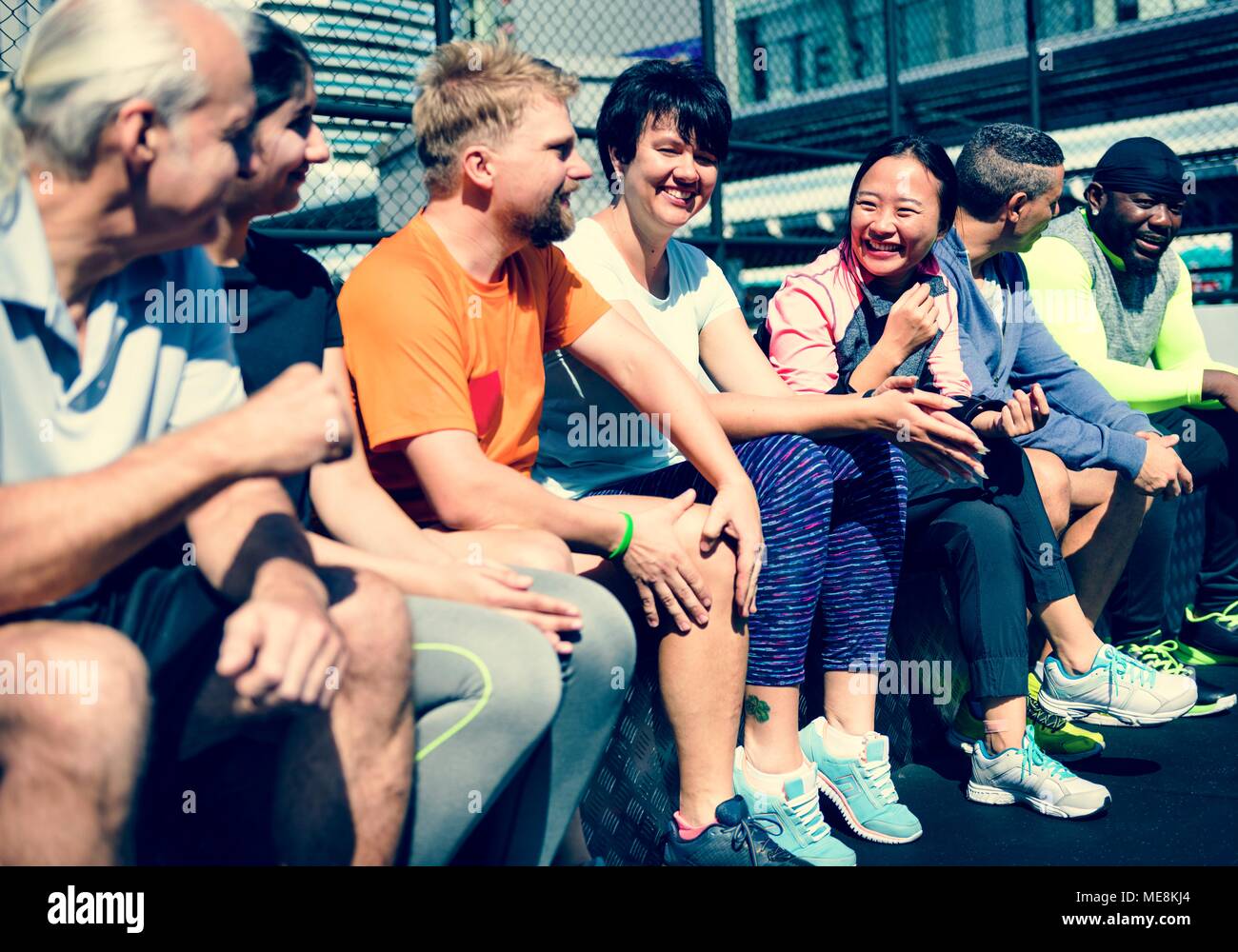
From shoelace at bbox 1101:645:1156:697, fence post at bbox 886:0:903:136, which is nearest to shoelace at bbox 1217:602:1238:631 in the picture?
shoelace at bbox 1101:645:1156:697

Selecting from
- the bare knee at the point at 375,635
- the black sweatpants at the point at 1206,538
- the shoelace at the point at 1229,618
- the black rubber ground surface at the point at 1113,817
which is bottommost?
the black rubber ground surface at the point at 1113,817

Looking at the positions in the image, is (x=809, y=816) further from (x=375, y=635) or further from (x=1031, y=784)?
(x=375, y=635)

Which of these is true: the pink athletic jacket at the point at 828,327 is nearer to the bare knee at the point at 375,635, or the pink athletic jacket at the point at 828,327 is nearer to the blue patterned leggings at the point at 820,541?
the blue patterned leggings at the point at 820,541

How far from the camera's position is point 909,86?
745 cm

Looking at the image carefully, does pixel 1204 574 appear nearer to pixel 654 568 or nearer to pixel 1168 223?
pixel 1168 223

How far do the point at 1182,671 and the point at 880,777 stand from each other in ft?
4.60

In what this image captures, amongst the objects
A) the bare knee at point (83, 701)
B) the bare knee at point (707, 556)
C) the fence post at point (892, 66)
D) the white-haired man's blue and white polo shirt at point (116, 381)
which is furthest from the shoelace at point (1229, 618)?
the bare knee at point (83, 701)

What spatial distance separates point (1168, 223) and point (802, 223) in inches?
185

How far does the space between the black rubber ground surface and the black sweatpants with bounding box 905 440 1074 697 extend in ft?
0.96

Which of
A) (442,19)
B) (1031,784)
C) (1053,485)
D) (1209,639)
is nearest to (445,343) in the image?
(1031,784)

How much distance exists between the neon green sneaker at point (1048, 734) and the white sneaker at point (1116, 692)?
0.03m

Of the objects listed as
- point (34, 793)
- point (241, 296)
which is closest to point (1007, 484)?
point (241, 296)

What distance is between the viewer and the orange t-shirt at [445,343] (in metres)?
1.92
